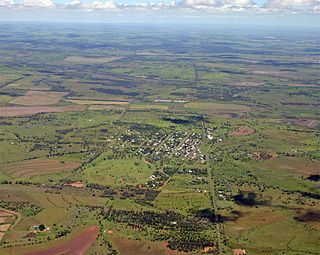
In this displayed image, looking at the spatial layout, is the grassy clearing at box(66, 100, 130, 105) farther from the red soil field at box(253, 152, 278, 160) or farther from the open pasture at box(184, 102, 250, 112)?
the red soil field at box(253, 152, 278, 160)

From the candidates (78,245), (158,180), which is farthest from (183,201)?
(78,245)

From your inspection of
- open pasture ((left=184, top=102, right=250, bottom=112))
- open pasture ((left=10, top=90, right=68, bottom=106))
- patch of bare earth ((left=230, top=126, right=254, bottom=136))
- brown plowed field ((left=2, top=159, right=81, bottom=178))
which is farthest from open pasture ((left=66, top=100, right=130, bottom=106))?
brown plowed field ((left=2, top=159, right=81, bottom=178))

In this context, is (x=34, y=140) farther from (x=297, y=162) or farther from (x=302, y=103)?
(x=302, y=103)

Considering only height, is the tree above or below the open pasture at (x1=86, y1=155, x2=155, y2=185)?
below

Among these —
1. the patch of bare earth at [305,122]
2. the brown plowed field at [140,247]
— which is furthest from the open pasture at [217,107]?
the brown plowed field at [140,247]

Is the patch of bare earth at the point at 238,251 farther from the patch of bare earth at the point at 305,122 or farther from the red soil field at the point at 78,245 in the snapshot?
the patch of bare earth at the point at 305,122

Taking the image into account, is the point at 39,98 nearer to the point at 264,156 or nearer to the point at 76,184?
the point at 76,184
